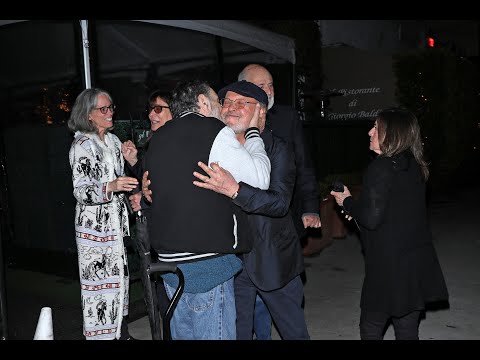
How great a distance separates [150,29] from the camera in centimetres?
873

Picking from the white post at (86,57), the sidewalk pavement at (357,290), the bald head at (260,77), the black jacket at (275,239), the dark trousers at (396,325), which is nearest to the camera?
the black jacket at (275,239)

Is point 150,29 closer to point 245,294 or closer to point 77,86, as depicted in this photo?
point 77,86

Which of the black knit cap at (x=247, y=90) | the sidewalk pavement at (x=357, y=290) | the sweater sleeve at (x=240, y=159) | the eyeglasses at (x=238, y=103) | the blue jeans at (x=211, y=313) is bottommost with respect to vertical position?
the sidewalk pavement at (x=357, y=290)

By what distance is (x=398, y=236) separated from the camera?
3.27 m

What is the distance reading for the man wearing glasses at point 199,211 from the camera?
2426 millimetres

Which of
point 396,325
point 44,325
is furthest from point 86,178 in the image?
point 396,325

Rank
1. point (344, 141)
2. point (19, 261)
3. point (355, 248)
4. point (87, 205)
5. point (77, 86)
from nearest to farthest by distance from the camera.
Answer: point (87, 205) < point (77, 86) < point (19, 261) < point (355, 248) < point (344, 141)

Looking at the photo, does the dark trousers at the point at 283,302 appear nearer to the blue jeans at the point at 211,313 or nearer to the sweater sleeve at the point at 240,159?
the blue jeans at the point at 211,313

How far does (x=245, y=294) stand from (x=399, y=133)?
4.59 ft

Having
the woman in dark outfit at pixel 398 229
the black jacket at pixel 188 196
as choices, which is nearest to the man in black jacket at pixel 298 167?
the woman in dark outfit at pixel 398 229

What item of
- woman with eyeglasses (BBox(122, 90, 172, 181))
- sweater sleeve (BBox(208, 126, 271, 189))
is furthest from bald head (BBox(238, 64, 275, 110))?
sweater sleeve (BBox(208, 126, 271, 189))

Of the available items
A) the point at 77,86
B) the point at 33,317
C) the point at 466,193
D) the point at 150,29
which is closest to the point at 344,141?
the point at 466,193

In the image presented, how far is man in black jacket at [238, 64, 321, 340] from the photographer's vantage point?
12.3ft

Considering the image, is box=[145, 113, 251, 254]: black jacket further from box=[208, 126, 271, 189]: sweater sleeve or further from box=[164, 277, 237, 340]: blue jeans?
box=[164, 277, 237, 340]: blue jeans
